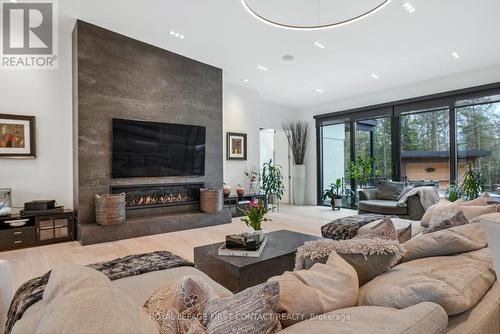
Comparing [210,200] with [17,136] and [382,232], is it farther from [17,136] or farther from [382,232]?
[382,232]

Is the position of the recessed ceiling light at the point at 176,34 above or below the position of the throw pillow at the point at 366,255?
above

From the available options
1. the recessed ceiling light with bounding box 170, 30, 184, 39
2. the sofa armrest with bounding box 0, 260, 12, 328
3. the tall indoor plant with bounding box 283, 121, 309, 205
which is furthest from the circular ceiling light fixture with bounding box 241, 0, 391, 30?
the tall indoor plant with bounding box 283, 121, 309, 205

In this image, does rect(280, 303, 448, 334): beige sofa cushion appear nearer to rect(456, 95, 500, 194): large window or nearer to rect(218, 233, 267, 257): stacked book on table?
rect(218, 233, 267, 257): stacked book on table

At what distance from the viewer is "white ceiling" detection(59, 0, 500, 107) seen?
3.62 m

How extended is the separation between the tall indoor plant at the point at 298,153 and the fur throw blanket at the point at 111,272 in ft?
21.0

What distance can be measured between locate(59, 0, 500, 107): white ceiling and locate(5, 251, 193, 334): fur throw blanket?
3127 mm

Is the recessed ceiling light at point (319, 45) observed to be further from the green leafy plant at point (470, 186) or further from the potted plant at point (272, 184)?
the potted plant at point (272, 184)

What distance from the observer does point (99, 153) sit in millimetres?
4395

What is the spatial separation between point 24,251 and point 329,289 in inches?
174

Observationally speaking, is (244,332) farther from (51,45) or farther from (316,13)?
(51,45)

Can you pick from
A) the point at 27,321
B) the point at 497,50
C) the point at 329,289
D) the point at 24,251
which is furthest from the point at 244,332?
the point at 497,50

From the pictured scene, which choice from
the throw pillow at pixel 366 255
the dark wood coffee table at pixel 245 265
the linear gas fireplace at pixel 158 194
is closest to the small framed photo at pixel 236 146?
the linear gas fireplace at pixel 158 194

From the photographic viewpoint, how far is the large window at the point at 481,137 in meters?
5.20

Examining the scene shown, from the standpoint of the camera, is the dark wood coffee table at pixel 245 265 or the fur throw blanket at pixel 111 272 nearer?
the fur throw blanket at pixel 111 272
